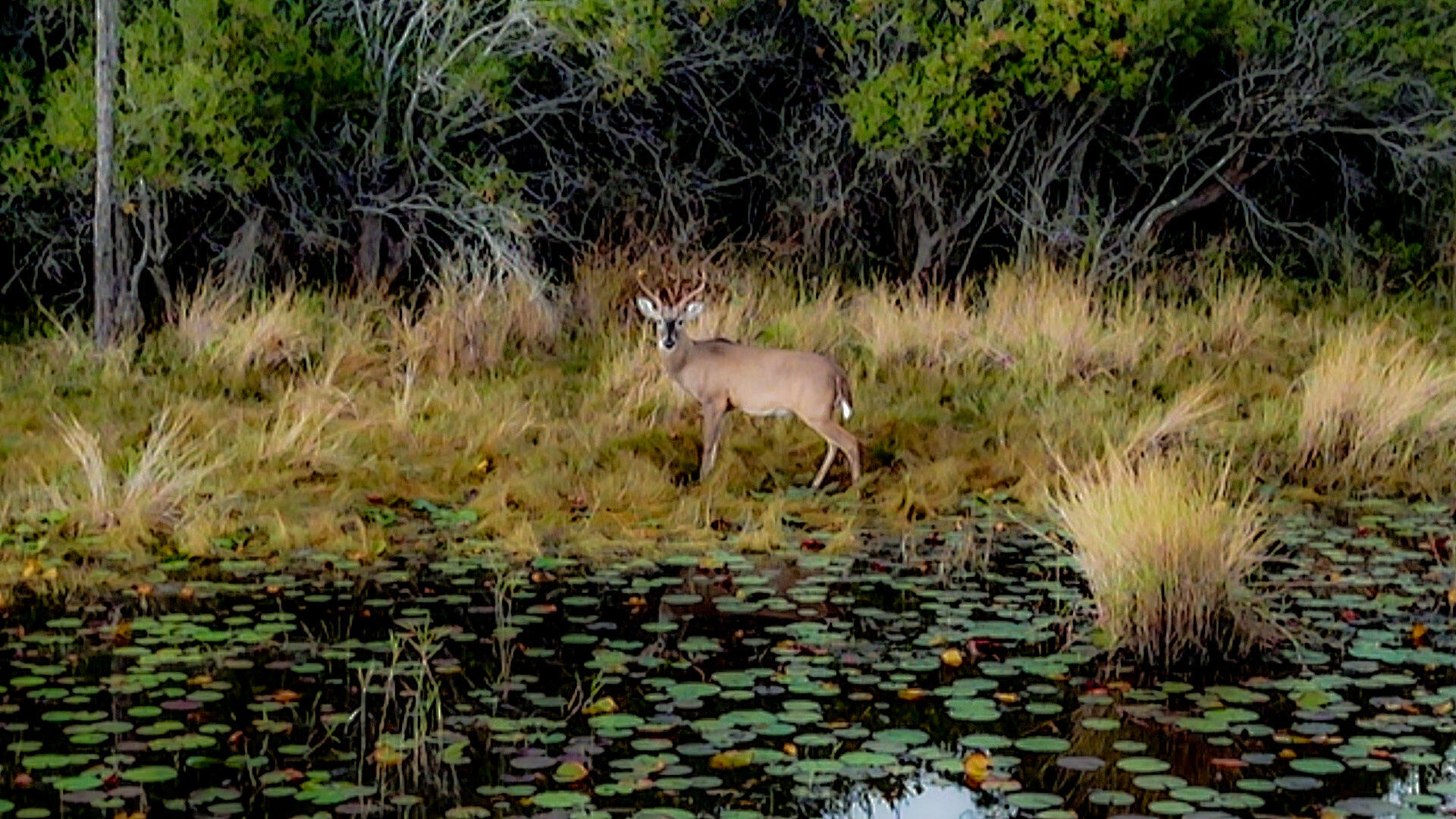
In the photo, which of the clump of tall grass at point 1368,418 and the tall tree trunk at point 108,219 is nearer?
the clump of tall grass at point 1368,418

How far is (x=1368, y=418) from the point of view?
484 inches

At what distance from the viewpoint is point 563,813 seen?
6008 millimetres

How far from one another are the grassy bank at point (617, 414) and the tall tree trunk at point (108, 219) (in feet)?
0.83

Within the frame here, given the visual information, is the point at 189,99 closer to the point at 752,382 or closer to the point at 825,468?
the point at 752,382

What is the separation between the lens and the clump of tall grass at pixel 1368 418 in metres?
12.1

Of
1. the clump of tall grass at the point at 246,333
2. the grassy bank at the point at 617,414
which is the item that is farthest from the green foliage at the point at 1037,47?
the clump of tall grass at the point at 246,333

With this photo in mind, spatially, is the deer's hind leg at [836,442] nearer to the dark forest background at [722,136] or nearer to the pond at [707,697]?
the pond at [707,697]

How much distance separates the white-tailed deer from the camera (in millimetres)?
11625

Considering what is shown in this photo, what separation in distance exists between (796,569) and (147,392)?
5166mm

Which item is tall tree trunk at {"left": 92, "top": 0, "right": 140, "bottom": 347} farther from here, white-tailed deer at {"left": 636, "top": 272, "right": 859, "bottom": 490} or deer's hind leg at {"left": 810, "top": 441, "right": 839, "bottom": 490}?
deer's hind leg at {"left": 810, "top": 441, "right": 839, "bottom": 490}

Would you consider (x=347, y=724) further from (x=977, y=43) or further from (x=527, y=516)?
(x=977, y=43)

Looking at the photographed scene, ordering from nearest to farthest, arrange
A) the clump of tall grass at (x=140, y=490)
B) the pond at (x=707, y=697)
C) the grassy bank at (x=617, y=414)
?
the pond at (x=707, y=697) < the clump of tall grass at (x=140, y=490) < the grassy bank at (x=617, y=414)

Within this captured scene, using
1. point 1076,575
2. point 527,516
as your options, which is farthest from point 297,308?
point 1076,575

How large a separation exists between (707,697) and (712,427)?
15.0 ft
